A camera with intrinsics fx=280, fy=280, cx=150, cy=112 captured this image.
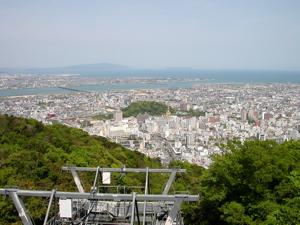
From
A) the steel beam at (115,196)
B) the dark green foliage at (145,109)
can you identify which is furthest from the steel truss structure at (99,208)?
the dark green foliage at (145,109)

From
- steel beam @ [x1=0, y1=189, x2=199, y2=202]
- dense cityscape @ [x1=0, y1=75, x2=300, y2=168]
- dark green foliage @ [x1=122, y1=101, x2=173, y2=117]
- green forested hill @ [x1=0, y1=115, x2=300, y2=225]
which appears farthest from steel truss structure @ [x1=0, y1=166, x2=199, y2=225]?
dark green foliage @ [x1=122, y1=101, x2=173, y2=117]

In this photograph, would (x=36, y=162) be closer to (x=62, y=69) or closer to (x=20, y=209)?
(x=20, y=209)

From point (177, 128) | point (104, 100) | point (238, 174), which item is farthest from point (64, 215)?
point (104, 100)

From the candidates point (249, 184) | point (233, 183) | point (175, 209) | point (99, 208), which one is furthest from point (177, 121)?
point (175, 209)

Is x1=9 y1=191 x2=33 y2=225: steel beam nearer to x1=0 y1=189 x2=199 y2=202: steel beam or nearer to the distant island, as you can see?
x1=0 y1=189 x2=199 y2=202: steel beam

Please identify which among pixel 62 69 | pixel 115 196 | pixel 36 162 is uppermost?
pixel 62 69
